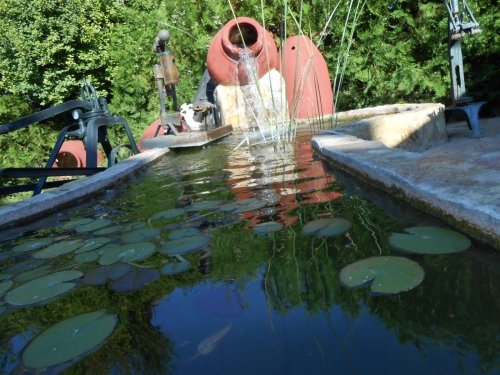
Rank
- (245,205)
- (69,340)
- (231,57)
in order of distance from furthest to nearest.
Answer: (231,57) → (245,205) → (69,340)

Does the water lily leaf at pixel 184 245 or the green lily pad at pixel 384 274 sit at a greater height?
the water lily leaf at pixel 184 245

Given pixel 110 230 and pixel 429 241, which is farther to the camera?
pixel 110 230

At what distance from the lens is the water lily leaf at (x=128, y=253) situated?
145 centimetres

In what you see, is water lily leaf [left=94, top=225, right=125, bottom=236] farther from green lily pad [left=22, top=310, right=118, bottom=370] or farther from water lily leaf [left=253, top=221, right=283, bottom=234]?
green lily pad [left=22, top=310, right=118, bottom=370]

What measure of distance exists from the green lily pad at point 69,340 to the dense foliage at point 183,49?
200 inches

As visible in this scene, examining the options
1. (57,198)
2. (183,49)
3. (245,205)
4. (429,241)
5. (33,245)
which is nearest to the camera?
(429,241)

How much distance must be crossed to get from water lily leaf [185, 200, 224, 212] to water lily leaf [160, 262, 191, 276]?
636 millimetres

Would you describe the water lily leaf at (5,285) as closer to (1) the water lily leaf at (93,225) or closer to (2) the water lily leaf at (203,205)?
(1) the water lily leaf at (93,225)

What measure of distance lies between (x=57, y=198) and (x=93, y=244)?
936 millimetres

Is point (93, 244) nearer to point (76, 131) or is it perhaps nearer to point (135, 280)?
point (135, 280)

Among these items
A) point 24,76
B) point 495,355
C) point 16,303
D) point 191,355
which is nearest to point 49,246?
point 16,303

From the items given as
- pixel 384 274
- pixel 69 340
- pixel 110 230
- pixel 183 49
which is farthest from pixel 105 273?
pixel 183 49

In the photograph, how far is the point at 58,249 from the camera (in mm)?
1678

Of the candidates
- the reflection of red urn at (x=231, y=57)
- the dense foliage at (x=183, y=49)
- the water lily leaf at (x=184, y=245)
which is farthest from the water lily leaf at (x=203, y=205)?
the reflection of red urn at (x=231, y=57)
